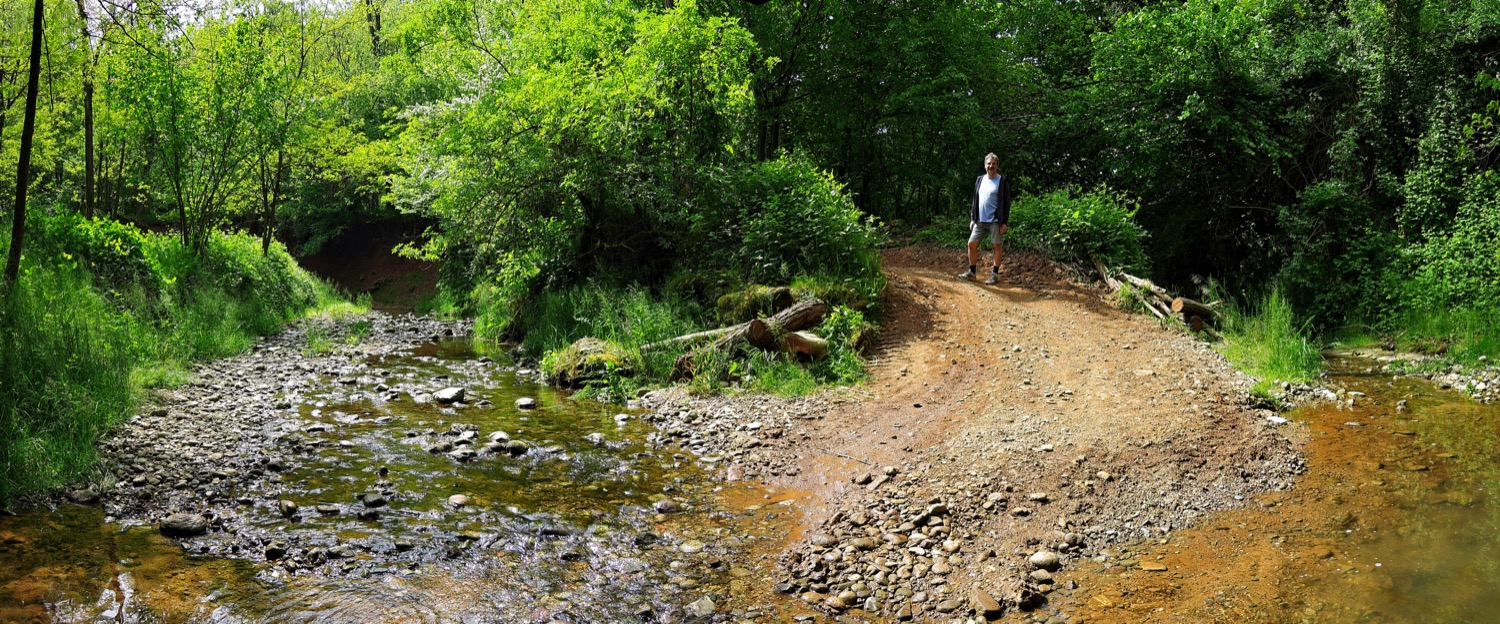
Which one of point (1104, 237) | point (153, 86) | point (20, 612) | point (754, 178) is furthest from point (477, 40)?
point (20, 612)

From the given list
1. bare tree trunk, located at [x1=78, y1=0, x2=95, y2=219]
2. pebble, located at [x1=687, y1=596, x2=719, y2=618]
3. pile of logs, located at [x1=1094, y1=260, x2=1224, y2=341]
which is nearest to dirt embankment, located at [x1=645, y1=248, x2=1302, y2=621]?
pile of logs, located at [x1=1094, y1=260, x2=1224, y2=341]

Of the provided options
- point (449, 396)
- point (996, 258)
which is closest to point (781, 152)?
point (996, 258)

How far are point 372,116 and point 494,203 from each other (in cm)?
1919

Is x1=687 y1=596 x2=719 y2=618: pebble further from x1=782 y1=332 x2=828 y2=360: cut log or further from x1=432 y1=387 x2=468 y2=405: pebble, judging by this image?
x1=432 y1=387 x2=468 y2=405: pebble

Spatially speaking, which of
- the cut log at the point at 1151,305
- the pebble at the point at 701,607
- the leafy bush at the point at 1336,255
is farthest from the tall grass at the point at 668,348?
the leafy bush at the point at 1336,255

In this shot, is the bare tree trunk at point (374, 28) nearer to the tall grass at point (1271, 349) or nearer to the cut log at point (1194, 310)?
the cut log at point (1194, 310)

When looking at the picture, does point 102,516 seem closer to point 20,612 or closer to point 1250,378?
point 20,612

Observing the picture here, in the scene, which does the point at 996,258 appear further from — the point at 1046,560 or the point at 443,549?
the point at 443,549

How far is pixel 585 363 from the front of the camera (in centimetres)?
1023

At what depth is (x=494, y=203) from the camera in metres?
12.8

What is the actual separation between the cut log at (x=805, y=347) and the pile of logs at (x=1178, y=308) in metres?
4.55

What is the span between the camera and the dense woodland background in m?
10.9

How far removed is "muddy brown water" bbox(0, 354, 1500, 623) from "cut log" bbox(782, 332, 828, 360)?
2995mm

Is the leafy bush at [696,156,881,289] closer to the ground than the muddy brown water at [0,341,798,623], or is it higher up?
higher up
